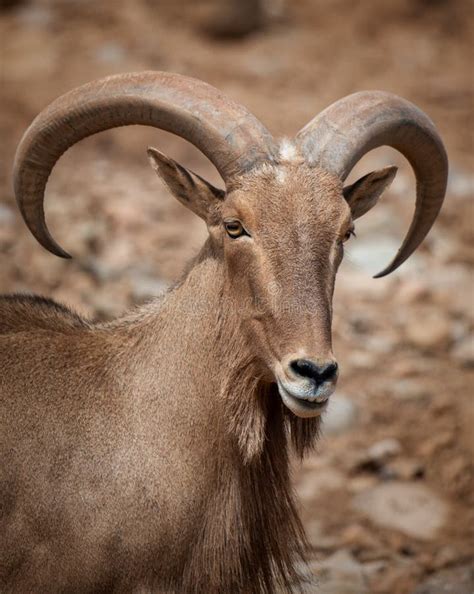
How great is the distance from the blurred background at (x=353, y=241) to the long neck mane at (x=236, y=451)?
1.83 m

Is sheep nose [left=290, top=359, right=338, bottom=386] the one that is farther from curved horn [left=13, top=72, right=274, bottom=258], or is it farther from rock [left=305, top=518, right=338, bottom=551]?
rock [left=305, top=518, right=338, bottom=551]

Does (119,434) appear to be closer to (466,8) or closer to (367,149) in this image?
(367,149)

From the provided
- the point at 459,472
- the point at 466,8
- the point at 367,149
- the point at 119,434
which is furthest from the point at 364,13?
the point at 119,434

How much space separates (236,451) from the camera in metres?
5.70

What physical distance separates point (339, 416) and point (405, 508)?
1254 mm

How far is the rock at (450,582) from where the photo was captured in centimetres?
743

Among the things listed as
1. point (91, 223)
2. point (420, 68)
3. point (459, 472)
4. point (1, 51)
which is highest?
point (420, 68)

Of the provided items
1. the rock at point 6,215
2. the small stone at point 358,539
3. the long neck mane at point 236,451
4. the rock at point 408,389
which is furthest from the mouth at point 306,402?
the rock at point 6,215

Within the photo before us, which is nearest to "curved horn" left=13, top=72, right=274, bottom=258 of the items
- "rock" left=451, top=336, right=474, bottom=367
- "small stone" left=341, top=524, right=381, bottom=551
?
"small stone" left=341, top=524, right=381, bottom=551

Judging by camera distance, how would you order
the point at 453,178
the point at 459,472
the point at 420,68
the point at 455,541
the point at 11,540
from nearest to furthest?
the point at 11,540
the point at 455,541
the point at 459,472
the point at 453,178
the point at 420,68

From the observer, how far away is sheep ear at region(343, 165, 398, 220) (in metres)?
6.11

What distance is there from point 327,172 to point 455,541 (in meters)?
4.25

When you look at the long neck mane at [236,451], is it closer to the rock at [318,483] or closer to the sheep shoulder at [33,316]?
the sheep shoulder at [33,316]

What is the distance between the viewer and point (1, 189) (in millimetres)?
12438
